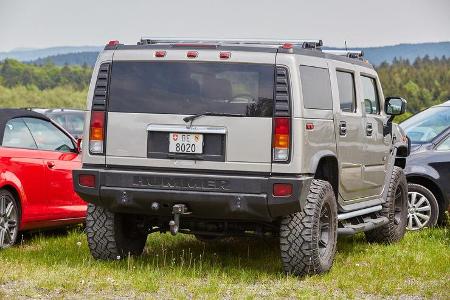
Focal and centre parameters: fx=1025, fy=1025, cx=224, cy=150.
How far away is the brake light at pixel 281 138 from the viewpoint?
8211 mm

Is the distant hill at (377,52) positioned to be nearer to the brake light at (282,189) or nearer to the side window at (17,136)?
the side window at (17,136)

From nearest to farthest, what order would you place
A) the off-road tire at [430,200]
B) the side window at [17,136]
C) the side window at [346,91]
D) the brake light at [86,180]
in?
the brake light at [86,180] → the side window at [346,91] → the side window at [17,136] → the off-road tire at [430,200]

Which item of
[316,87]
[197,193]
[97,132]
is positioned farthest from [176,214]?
[316,87]

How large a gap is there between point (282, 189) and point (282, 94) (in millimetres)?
769

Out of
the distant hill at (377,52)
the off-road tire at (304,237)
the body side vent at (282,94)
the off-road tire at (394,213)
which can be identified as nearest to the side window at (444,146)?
the off-road tire at (394,213)

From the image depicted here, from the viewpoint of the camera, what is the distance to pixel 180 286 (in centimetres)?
808

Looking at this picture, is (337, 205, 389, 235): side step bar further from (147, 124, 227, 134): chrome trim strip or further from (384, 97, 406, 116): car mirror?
(147, 124, 227, 134): chrome trim strip

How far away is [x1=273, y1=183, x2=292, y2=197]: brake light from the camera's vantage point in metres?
8.16

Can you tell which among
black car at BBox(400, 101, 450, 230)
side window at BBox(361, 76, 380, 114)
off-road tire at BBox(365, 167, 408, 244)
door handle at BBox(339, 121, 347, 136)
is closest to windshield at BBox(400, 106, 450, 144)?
black car at BBox(400, 101, 450, 230)

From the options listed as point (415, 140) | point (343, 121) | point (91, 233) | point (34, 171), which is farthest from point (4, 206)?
point (415, 140)

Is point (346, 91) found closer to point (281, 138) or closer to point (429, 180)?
point (281, 138)

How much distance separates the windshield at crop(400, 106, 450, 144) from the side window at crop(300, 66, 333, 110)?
4.07m

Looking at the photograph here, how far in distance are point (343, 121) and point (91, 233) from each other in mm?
2493

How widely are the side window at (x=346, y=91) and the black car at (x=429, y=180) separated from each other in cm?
288
